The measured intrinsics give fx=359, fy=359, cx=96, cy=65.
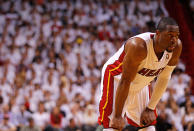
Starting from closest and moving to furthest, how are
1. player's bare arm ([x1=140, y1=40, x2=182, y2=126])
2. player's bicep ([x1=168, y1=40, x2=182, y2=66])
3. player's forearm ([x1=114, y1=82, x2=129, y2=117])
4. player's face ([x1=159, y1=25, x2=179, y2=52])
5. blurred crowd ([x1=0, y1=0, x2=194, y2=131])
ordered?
player's face ([x1=159, y1=25, x2=179, y2=52]) → player's forearm ([x1=114, y1=82, x2=129, y2=117]) → player's bicep ([x1=168, y1=40, x2=182, y2=66]) → player's bare arm ([x1=140, y1=40, x2=182, y2=126]) → blurred crowd ([x1=0, y1=0, x2=194, y2=131])

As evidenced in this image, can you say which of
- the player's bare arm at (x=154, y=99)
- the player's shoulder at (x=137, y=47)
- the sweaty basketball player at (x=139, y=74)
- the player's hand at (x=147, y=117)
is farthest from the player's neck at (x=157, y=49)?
the player's hand at (x=147, y=117)

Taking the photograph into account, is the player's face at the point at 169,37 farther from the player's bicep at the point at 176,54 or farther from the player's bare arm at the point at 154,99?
the player's bare arm at the point at 154,99

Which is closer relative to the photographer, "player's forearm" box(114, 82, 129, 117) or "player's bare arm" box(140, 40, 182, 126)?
"player's forearm" box(114, 82, 129, 117)

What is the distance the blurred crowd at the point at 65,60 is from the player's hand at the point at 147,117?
4033 mm

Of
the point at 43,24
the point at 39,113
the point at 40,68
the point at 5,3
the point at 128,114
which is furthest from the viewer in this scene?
the point at 5,3

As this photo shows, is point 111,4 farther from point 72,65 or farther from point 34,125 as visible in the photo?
point 34,125

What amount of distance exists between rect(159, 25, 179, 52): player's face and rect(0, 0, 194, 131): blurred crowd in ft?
15.8

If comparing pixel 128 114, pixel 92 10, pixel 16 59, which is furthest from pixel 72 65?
pixel 128 114

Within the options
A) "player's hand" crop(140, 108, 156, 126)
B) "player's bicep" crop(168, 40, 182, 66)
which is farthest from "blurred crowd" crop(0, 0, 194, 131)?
"player's bicep" crop(168, 40, 182, 66)

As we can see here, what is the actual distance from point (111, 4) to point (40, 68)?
4.97 metres

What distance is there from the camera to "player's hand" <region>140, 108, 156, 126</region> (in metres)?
4.48

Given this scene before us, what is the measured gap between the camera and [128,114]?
4.64 metres

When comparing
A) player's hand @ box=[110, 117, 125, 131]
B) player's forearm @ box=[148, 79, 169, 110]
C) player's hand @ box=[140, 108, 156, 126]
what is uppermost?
player's forearm @ box=[148, 79, 169, 110]

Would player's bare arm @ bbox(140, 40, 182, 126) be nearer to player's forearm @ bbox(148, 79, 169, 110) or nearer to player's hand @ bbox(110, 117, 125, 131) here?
player's forearm @ bbox(148, 79, 169, 110)
